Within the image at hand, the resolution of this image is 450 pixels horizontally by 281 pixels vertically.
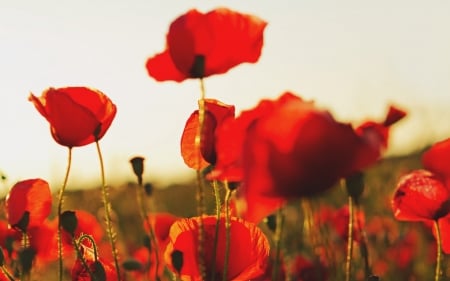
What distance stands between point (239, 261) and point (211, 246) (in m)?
0.07

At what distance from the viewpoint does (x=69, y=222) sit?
1941 mm

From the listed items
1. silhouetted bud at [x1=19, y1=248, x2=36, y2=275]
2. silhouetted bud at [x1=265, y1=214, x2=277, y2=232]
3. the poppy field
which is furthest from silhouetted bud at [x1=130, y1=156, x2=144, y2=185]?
silhouetted bud at [x1=19, y1=248, x2=36, y2=275]

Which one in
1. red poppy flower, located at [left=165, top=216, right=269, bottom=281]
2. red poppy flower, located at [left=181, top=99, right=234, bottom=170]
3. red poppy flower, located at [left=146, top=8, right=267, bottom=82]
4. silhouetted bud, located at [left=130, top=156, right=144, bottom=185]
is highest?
red poppy flower, located at [left=146, top=8, right=267, bottom=82]

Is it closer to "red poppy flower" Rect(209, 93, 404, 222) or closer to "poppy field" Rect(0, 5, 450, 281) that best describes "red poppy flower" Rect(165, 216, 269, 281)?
"poppy field" Rect(0, 5, 450, 281)

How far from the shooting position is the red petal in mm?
2014

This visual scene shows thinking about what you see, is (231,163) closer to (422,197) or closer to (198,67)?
(198,67)

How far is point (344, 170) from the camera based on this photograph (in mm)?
1294

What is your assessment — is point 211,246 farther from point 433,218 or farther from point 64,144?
point 433,218

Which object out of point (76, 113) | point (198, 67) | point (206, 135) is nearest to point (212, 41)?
point (198, 67)

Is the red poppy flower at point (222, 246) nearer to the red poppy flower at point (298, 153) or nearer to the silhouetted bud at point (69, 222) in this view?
the silhouetted bud at point (69, 222)

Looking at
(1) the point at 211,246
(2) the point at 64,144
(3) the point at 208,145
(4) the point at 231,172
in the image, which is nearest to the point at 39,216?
(2) the point at 64,144

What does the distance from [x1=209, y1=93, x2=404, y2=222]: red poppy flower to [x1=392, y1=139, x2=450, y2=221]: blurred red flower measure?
0.74m

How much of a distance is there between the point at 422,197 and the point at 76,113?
2.68ft

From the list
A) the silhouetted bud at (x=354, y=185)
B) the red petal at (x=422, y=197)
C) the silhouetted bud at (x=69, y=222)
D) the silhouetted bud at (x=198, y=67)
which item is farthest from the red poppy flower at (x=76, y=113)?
the red petal at (x=422, y=197)
